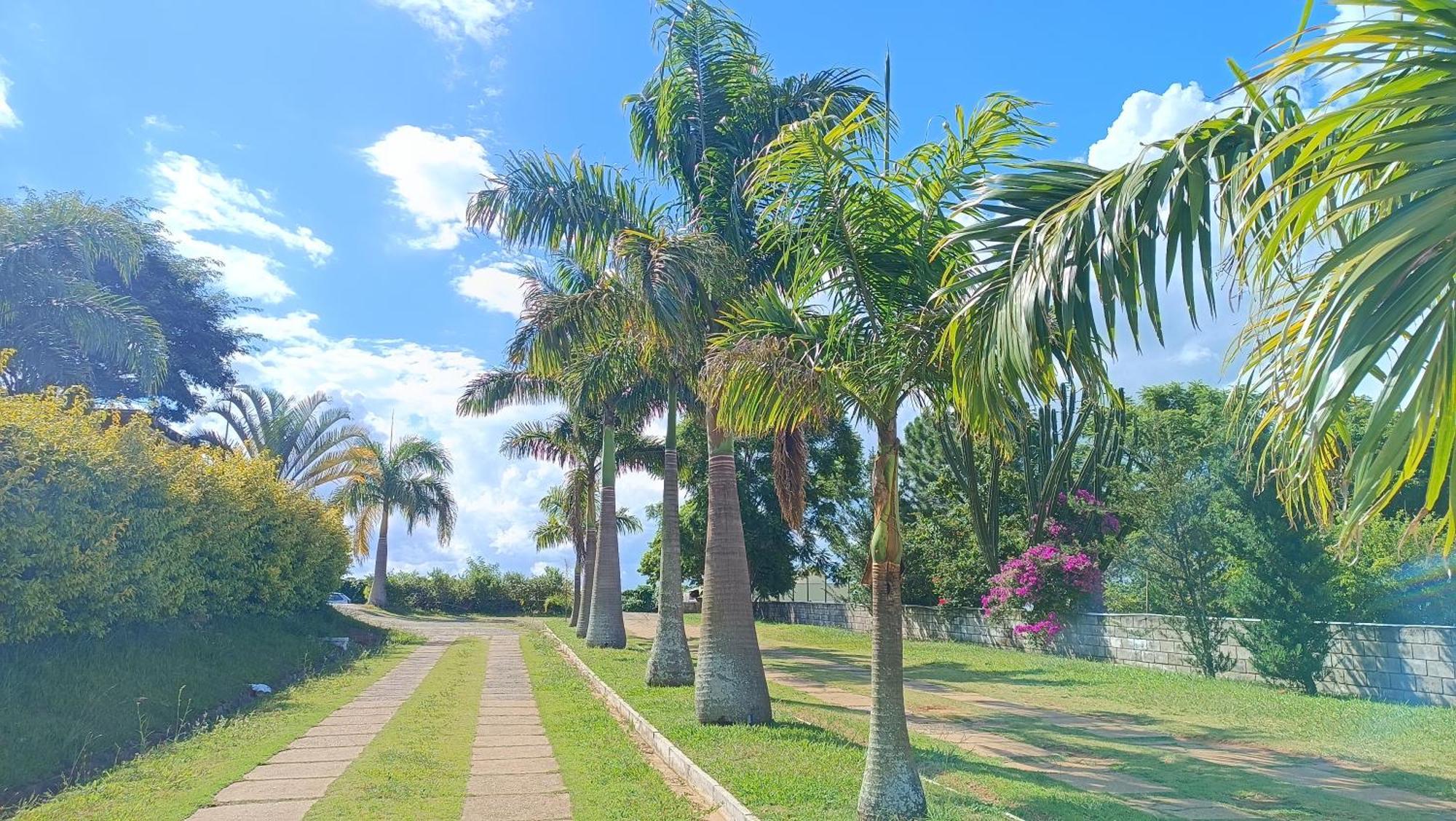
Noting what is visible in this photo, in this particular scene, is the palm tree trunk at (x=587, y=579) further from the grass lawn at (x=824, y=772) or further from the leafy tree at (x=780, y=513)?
the grass lawn at (x=824, y=772)

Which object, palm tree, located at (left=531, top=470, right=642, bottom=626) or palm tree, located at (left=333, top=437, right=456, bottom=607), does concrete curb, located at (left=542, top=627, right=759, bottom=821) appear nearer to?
palm tree, located at (left=531, top=470, right=642, bottom=626)

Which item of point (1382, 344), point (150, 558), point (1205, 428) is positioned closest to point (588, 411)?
point (150, 558)

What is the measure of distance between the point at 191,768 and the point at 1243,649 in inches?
641

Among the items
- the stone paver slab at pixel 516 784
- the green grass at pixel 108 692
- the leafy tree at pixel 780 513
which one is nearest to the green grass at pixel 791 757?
the stone paver slab at pixel 516 784

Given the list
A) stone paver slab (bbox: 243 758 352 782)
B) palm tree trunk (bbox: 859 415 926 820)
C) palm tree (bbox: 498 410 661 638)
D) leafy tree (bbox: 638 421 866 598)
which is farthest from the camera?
leafy tree (bbox: 638 421 866 598)

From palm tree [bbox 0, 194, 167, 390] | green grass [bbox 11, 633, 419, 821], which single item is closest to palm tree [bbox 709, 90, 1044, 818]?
green grass [bbox 11, 633, 419, 821]

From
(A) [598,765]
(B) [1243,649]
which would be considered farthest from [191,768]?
(B) [1243,649]

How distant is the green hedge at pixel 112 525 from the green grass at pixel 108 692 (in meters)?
0.33

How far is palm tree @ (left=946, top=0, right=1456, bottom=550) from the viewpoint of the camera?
9.56ft

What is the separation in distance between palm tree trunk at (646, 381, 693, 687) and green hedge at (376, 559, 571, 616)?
1333 inches

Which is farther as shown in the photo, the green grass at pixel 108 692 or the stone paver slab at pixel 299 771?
the stone paver slab at pixel 299 771

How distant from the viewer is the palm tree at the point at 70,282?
14.8 metres

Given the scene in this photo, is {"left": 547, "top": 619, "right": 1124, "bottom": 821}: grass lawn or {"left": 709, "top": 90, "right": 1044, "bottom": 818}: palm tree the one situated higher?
{"left": 709, "top": 90, "right": 1044, "bottom": 818}: palm tree

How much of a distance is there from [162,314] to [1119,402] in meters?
25.4
